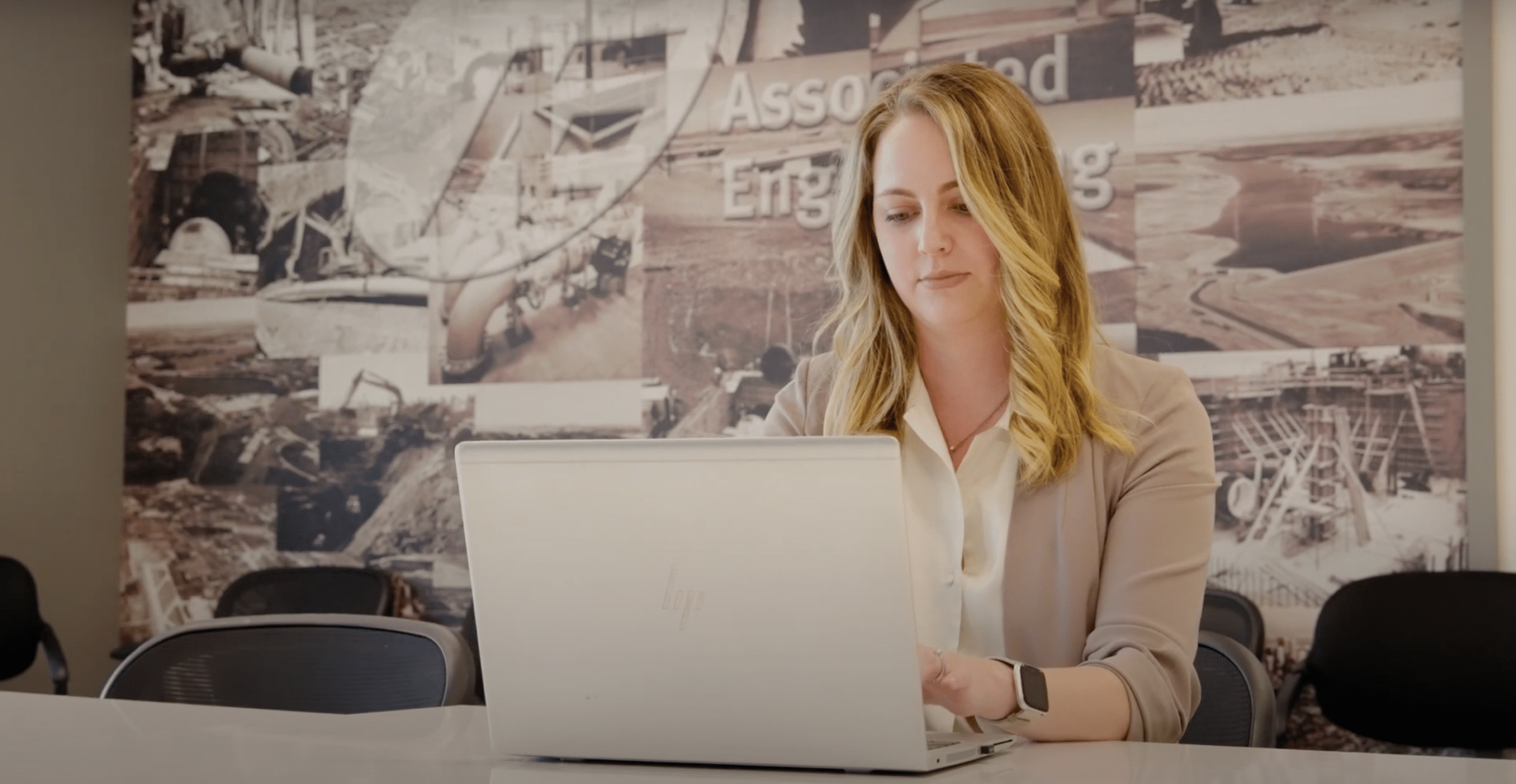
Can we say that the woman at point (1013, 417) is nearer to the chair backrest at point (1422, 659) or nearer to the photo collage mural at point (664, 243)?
the photo collage mural at point (664, 243)

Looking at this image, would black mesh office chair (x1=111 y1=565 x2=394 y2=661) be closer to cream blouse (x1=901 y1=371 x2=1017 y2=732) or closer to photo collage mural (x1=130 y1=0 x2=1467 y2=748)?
photo collage mural (x1=130 y1=0 x2=1467 y2=748)

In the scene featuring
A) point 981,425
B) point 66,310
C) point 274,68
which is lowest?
point 981,425

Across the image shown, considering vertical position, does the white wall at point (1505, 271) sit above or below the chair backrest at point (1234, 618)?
above

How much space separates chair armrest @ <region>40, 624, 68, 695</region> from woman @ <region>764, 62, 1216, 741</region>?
315cm

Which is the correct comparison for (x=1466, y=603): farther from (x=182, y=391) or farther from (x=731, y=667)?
(x=182, y=391)

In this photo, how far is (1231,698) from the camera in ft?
6.47

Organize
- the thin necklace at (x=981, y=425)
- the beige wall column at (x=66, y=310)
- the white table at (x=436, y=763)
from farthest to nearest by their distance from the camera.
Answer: the beige wall column at (x=66, y=310)
the thin necklace at (x=981, y=425)
the white table at (x=436, y=763)

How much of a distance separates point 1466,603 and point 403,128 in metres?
3.47

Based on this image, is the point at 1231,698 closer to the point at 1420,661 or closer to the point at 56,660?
the point at 1420,661

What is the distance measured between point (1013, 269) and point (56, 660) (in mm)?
3534

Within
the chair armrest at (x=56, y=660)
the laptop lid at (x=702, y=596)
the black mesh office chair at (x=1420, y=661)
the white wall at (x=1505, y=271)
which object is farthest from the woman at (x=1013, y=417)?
the chair armrest at (x=56, y=660)

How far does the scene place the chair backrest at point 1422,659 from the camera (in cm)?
330

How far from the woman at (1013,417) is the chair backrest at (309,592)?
9.12 feet

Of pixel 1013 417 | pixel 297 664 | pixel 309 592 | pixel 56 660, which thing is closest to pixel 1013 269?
pixel 1013 417
